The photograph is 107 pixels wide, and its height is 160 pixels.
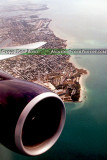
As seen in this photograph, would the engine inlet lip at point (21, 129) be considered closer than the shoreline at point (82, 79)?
Yes

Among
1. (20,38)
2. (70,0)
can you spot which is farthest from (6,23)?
(70,0)

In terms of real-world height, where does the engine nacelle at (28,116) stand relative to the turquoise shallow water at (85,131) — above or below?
above

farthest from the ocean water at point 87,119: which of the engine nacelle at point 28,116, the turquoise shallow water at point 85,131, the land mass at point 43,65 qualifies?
the engine nacelle at point 28,116

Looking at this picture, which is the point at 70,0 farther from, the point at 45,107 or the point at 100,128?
the point at 45,107

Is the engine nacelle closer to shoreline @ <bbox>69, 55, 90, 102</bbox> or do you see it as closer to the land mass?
the land mass

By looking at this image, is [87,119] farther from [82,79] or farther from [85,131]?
[82,79]

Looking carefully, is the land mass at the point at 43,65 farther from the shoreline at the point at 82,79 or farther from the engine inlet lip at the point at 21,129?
the engine inlet lip at the point at 21,129

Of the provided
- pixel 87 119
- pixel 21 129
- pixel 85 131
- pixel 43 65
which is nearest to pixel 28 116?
pixel 21 129

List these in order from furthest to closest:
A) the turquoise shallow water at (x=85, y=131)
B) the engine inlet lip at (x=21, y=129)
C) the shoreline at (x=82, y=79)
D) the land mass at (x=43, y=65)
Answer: the land mass at (x=43, y=65)
the shoreline at (x=82, y=79)
the turquoise shallow water at (x=85, y=131)
the engine inlet lip at (x=21, y=129)
